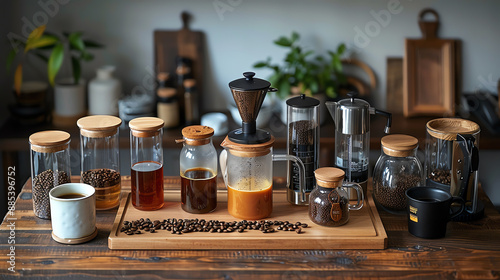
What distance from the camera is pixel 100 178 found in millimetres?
1914

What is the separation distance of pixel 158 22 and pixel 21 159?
3.49 feet

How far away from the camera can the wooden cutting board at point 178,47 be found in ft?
10.8

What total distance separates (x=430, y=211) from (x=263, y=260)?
1.64ft

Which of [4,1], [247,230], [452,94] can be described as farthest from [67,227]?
[452,94]

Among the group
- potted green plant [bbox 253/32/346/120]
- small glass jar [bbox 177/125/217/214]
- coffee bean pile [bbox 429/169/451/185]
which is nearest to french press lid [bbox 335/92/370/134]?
coffee bean pile [bbox 429/169/451/185]

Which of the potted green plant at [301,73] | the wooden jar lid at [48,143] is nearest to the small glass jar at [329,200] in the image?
the wooden jar lid at [48,143]

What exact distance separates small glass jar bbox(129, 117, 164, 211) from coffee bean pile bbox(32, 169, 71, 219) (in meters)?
0.22

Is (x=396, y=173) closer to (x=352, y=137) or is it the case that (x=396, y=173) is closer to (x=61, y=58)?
(x=352, y=137)

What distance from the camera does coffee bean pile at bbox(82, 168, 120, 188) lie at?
6.26 feet

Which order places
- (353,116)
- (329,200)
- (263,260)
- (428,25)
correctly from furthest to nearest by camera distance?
(428,25)
(353,116)
(329,200)
(263,260)

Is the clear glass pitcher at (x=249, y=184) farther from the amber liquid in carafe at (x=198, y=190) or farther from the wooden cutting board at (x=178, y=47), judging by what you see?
the wooden cutting board at (x=178, y=47)

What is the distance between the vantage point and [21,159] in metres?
3.27

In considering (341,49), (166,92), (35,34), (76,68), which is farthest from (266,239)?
(35,34)

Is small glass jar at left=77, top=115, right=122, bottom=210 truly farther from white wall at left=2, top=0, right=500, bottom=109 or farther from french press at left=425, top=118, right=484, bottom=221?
white wall at left=2, top=0, right=500, bottom=109
